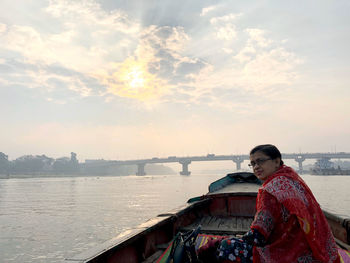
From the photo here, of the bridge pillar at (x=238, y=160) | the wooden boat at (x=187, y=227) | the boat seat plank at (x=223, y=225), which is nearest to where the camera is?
the wooden boat at (x=187, y=227)

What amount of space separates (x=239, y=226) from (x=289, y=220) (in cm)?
392

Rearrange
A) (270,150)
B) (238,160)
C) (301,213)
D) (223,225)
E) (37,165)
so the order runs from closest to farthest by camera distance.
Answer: (301,213) < (270,150) < (223,225) < (238,160) < (37,165)

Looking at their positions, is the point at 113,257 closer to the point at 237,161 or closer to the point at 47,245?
the point at 47,245

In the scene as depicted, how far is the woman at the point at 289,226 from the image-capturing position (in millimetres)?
2025

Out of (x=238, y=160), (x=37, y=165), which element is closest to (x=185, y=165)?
(x=238, y=160)

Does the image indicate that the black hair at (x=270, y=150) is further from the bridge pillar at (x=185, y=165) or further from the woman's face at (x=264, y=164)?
the bridge pillar at (x=185, y=165)

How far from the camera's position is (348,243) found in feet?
13.7

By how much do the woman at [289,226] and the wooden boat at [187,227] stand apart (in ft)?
5.55

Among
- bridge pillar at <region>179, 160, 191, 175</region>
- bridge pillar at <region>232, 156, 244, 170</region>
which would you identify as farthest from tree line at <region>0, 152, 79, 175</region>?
bridge pillar at <region>232, 156, 244, 170</region>

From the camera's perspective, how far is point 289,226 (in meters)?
2.11

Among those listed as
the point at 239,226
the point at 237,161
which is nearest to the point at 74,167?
the point at 237,161

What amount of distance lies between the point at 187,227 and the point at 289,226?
388 centimetres

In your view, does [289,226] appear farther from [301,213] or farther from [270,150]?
[270,150]

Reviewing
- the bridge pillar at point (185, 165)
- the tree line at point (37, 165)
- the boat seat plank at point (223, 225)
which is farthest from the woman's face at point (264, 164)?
the tree line at point (37, 165)
